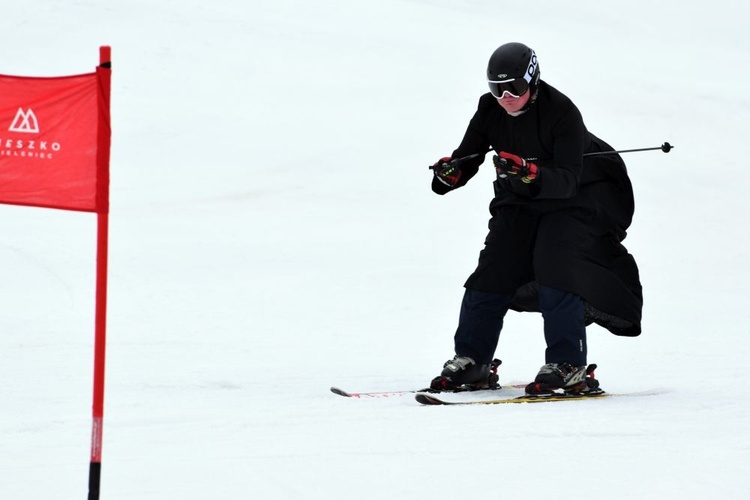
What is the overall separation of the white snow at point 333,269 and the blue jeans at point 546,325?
0.37 metres

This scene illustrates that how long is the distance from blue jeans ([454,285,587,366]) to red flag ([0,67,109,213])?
2712 mm

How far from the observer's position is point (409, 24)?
24719 millimetres

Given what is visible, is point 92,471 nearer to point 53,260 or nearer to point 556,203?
point 556,203

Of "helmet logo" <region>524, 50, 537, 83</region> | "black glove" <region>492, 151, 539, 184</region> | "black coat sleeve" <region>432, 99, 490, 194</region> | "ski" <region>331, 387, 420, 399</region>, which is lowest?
"ski" <region>331, 387, 420, 399</region>

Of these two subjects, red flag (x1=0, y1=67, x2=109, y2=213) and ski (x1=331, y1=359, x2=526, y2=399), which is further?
ski (x1=331, y1=359, x2=526, y2=399)

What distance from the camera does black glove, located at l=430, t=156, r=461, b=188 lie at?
5.73 meters

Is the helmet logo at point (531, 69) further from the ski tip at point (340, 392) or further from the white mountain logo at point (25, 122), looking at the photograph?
the white mountain logo at point (25, 122)

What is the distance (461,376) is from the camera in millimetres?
5840

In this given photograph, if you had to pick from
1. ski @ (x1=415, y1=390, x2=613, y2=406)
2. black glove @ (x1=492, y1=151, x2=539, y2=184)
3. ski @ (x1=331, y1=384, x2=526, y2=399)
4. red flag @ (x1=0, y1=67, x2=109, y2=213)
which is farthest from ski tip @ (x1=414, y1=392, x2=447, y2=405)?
red flag @ (x1=0, y1=67, x2=109, y2=213)

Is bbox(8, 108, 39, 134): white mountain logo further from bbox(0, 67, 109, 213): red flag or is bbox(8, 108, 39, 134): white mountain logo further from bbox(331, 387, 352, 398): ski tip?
bbox(331, 387, 352, 398): ski tip

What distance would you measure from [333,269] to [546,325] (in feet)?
Answer: 16.1

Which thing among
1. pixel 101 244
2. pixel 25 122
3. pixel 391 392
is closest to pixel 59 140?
pixel 25 122

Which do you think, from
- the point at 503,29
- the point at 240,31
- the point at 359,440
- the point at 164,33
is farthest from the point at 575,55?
the point at 359,440

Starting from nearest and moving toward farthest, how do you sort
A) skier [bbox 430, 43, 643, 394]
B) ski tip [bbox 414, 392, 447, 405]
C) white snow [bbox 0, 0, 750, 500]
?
1. white snow [bbox 0, 0, 750, 500]
2. ski tip [bbox 414, 392, 447, 405]
3. skier [bbox 430, 43, 643, 394]
